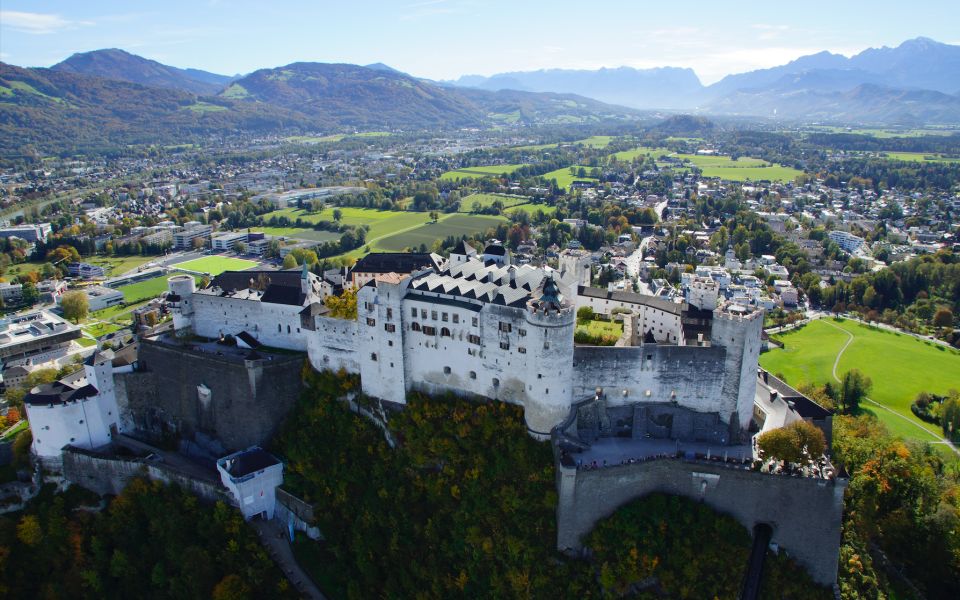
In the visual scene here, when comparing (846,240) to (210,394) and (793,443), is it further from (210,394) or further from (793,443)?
(210,394)

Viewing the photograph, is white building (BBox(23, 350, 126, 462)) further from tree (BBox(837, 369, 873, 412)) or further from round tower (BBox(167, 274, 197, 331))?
tree (BBox(837, 369, 873, 412))

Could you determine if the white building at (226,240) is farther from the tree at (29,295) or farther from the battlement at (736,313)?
the battlement at (736,313)

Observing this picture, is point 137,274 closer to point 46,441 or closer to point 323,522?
point 46,441

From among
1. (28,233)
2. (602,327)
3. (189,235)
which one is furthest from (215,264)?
(602,327)

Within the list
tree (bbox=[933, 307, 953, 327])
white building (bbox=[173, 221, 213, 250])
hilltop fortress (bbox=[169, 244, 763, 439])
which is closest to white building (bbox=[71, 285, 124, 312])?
white building (bbox=[173, 221, 213, 250])

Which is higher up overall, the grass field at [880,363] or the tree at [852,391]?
the tree at [852,391]

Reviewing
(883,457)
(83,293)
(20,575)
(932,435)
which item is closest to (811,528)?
(883,457)

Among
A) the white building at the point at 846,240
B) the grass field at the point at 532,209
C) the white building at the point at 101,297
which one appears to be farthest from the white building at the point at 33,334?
the white building at the point at 846,240
